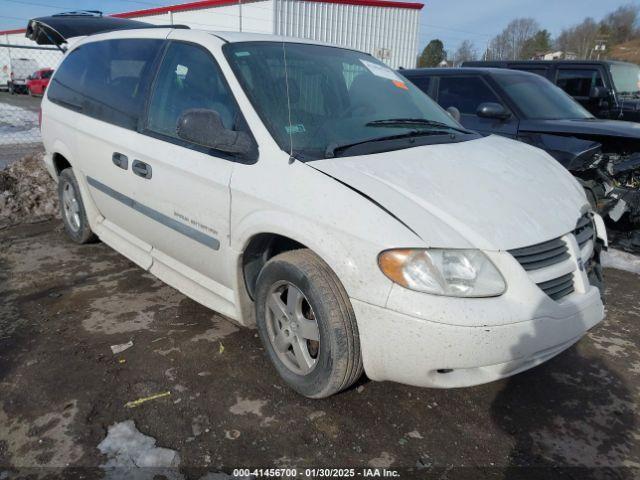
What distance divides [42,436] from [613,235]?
224 inches

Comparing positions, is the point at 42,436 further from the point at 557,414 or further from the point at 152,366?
the point at 557,414

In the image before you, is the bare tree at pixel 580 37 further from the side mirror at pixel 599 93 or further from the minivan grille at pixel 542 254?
the minivan grille at pixel 542 254

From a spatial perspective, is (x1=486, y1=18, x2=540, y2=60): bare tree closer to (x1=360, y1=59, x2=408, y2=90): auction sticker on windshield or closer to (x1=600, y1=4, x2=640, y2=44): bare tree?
(x1=600, y1=4, x2=640, y2=44): bare tree

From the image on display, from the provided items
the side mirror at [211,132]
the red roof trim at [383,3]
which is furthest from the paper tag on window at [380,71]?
the red roof trim at [383,3]

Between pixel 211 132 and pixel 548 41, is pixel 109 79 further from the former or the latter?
pixel 548 41

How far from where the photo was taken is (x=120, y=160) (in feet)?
11.5

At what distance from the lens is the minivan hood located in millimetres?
2180

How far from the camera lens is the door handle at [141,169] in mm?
3240

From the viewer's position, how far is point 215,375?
282 centimetres

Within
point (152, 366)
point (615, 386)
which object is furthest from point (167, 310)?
point (615, 386)

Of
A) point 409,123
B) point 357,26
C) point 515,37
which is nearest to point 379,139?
point 409,123

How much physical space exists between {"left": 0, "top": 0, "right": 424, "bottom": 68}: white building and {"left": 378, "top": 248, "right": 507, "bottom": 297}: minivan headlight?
18.0m

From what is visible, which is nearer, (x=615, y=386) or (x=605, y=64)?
(x=615, y=386)

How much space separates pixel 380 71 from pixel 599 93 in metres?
5.99
